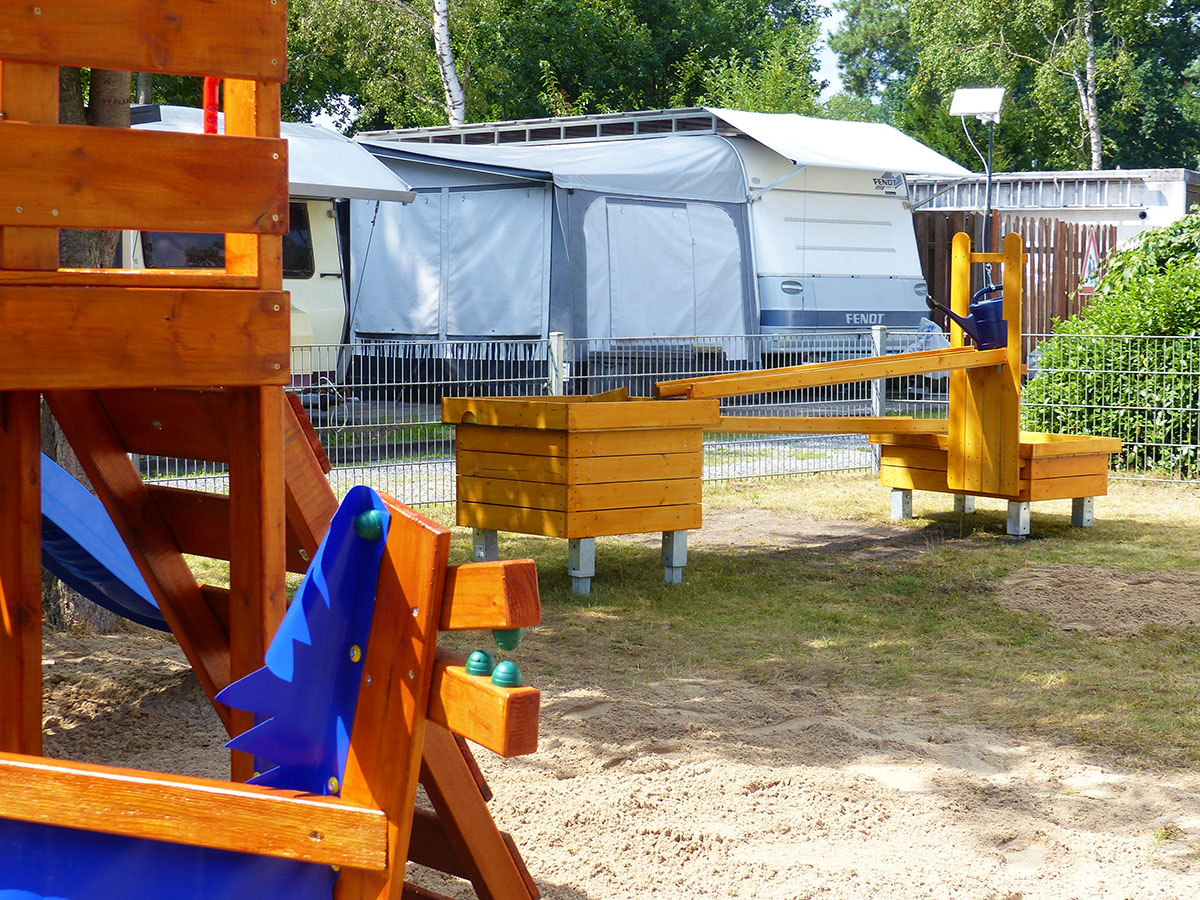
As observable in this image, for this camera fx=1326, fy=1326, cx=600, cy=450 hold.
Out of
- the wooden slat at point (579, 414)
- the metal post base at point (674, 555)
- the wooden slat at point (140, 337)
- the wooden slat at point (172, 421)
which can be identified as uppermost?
the wooden slat at point (140, 337)

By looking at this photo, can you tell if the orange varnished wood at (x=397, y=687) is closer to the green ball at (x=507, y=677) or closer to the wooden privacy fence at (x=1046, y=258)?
the green ball at (x=507, y=677)

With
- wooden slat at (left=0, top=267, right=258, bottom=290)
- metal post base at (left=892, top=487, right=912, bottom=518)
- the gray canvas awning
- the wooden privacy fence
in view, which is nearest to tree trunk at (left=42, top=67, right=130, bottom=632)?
wooden slat at (left=0, top=267, right=258, bottom=290)

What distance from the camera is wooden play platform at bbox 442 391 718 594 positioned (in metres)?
6.08

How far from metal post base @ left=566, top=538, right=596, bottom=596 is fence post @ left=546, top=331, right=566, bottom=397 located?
287cm

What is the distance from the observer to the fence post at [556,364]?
29.6ft

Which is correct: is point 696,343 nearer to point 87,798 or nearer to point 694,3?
point 87,798

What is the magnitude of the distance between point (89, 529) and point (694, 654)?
2382mm

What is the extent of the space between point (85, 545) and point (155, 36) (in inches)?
69.1

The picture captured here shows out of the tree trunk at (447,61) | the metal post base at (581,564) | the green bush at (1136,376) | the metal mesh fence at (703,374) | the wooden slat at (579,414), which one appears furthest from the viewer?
the tree trunk at (447,61)

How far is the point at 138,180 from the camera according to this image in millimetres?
2369

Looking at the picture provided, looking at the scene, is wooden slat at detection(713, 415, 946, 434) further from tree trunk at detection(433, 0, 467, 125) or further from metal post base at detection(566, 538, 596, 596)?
tree trunk at detection(433, 0, 467, 125)

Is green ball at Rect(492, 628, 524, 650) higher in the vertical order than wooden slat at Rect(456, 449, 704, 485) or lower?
higher

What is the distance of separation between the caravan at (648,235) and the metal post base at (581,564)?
6.49m

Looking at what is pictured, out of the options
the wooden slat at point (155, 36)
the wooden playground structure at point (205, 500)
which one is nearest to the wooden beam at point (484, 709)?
→ the wooden playground structure at point (205, 500)
